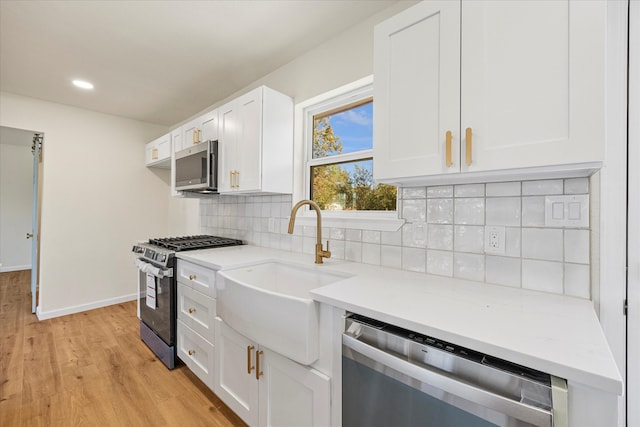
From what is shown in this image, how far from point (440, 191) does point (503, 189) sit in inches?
11.0

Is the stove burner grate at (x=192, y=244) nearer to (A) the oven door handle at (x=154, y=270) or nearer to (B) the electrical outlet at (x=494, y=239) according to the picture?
(A) the oven door handle at (x=154, y=270)

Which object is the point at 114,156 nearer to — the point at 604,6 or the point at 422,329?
the point at 422,329

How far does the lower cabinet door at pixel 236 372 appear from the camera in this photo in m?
1.41

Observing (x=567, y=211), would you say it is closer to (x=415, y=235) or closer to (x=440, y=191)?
(x=440, y=191)

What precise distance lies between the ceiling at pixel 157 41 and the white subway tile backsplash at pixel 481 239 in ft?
4.03

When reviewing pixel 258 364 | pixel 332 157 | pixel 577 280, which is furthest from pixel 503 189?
pixel 258 364

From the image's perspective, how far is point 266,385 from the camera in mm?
1330

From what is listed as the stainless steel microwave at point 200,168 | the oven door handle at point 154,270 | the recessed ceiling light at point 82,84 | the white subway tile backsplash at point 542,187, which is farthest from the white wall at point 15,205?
the white subway tile backsplash at point 542,187

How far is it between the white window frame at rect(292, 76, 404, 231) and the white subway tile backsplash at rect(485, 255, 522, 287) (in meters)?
0.48

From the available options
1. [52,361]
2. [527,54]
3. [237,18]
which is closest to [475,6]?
[527,54]

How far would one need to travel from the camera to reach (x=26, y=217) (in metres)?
5.34

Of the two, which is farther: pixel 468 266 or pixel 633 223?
pixel 468 266

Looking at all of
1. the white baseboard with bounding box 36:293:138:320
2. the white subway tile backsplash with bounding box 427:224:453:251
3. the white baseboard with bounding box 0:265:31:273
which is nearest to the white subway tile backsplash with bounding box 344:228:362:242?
the white subway tile backsplash with bounding box 427:224:453:251

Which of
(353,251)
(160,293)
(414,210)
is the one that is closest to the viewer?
(414,210)
